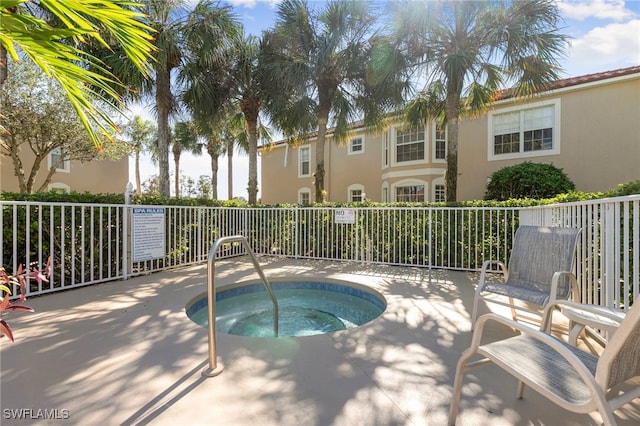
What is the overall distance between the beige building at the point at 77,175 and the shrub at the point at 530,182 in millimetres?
16045

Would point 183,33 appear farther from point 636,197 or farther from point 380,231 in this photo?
point 636,197

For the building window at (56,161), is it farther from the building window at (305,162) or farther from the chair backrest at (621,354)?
the chair backrest at (621,354)

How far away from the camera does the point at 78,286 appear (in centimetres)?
454

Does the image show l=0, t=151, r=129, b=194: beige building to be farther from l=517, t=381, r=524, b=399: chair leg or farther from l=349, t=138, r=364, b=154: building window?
l=517, t=381, r=524, b=399: chair leg

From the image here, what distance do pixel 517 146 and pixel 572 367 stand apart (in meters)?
11.4

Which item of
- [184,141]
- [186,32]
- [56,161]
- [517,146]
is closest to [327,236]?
[186,32]

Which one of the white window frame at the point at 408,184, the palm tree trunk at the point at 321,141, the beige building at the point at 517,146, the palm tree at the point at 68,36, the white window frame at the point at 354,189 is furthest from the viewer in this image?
the white window frame at the point at 354,189

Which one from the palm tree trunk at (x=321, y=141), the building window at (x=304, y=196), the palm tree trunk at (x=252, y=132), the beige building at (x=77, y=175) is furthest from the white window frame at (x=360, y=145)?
the beige building at (x=77, y=175)

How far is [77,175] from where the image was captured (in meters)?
14.4

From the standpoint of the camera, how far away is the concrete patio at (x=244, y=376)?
1.77 metres

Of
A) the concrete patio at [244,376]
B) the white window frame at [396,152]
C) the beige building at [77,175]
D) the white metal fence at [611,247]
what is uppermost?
the white window frame at [396,152]

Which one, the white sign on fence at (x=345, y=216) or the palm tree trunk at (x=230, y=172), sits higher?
the palm tree trunk at (x=230, y=172)

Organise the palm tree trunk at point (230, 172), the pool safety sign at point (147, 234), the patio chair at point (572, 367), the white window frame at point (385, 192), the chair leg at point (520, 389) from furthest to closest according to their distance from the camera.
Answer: the palm tree trunk at point (230, 172)
the white window frame at point (385, 192)
the pool safety sign at point (147, 234)
the chair leg at point (520, 389)
the patio chair at point (572, 367)

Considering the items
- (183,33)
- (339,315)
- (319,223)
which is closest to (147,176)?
(183,33)
